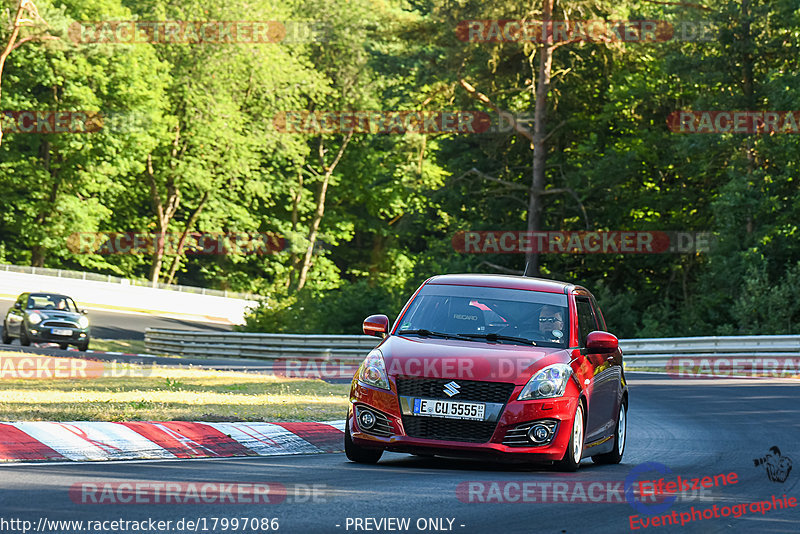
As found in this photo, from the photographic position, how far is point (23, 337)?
3488 cm

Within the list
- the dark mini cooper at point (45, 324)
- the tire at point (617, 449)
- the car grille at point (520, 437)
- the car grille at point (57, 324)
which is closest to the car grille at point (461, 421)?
the car grille at point (520, 437)

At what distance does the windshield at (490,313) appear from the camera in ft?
34.5

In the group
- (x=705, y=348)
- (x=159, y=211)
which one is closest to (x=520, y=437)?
(x=705, y=348)

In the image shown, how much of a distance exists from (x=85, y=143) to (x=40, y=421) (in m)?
53.1

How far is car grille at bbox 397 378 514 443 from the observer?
31.2ft

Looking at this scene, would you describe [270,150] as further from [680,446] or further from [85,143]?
[680,446]

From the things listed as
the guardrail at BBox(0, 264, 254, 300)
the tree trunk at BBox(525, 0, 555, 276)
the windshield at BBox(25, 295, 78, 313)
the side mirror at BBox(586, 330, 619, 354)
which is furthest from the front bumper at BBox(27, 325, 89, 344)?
the side mirror at BBox(586, 330, 619, 354)

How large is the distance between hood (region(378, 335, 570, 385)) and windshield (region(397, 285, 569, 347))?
325 millimetres

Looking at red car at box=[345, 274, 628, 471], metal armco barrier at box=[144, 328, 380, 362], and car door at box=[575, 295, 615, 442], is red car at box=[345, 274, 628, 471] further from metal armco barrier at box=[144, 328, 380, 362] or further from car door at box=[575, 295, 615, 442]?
metal armco barrier at box=[144, 328, 380, 362]

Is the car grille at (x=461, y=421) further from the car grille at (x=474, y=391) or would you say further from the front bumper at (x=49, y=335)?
the front bumper at (x=49, y=335)

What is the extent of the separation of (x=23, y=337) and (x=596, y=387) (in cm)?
2738

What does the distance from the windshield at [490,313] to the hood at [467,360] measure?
32 centimetres

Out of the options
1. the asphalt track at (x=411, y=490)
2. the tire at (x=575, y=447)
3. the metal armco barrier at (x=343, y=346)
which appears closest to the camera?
the asphalt track at (x=411, y=490)

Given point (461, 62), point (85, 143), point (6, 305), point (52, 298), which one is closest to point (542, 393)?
point (52, 298)
